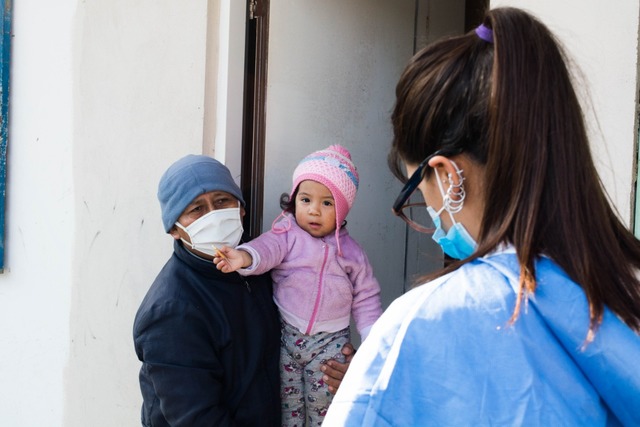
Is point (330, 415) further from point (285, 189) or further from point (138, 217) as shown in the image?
point (138, 217)

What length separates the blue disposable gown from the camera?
3.15ft

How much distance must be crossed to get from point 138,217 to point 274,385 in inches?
51.0

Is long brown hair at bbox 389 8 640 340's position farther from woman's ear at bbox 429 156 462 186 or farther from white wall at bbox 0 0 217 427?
white wall at bbox 0 0 217 427

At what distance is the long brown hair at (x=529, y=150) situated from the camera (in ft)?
3.35

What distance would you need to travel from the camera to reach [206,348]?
2.29 metres

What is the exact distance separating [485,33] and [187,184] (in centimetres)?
149

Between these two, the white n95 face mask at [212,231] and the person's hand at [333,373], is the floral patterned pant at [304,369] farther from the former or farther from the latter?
the white n95 face mask at [212,231]

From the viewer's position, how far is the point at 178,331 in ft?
7.47

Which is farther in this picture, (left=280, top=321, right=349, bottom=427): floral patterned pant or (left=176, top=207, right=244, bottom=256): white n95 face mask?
(left=280, top=321, right=349, bottom=427): floral patterned pant

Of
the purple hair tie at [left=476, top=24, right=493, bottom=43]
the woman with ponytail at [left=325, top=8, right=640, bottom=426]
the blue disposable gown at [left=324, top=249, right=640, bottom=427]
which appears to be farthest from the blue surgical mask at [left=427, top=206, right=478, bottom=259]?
the purple hair tie at [left=476, top=24, right=493, bottom=43]

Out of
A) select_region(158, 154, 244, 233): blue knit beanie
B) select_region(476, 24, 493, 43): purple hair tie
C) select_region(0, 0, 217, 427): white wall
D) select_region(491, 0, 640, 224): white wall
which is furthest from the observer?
select_region(0, 0, 217, 427): white wall

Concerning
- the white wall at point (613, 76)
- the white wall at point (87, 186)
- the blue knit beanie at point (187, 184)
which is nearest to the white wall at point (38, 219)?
the white wall at point (87, 186)

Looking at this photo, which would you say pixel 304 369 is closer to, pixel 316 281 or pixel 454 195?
pixel 316 281

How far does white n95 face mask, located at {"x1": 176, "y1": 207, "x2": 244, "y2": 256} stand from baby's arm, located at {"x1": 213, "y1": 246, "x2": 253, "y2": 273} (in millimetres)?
45
